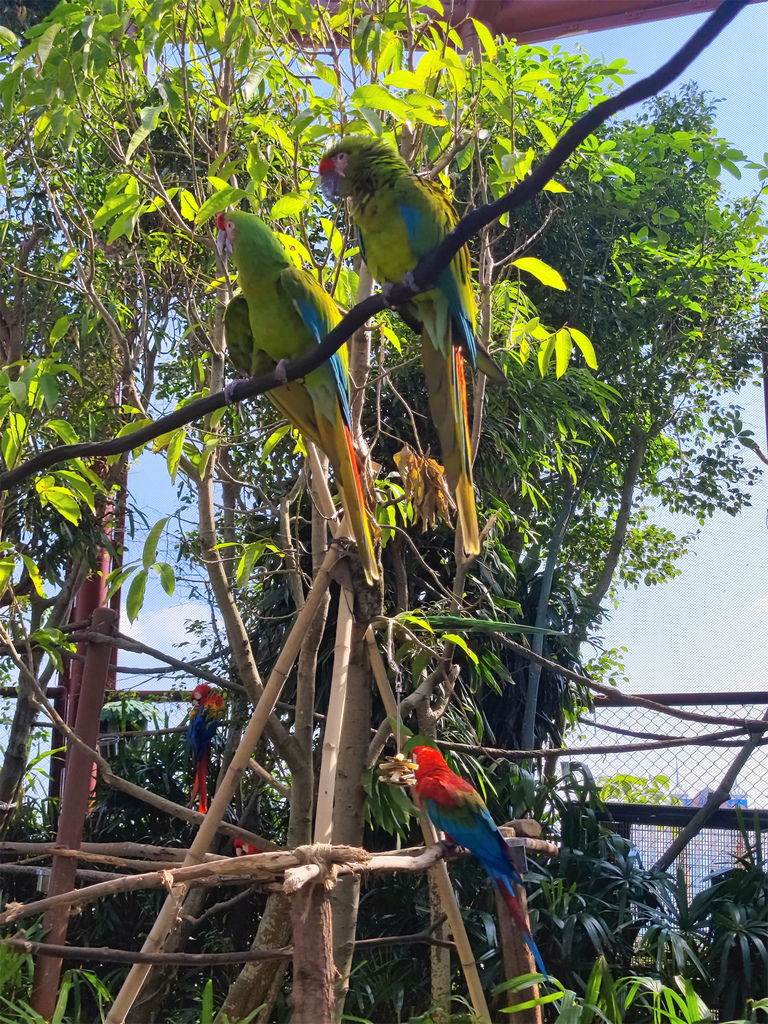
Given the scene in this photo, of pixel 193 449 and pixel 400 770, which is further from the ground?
pixel 193 449

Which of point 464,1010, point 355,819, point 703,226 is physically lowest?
point 464,1010

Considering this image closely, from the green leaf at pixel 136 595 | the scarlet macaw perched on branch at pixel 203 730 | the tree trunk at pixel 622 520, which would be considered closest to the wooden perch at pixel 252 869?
the green leaf at pixel 136 595

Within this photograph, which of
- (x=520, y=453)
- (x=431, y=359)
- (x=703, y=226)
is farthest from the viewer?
(x=703, y=226)

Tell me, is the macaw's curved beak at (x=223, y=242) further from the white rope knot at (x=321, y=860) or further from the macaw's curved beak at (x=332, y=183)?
the white rope knot at (x=321, y=860)

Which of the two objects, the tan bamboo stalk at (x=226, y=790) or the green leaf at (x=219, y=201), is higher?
the green leaf at (x=219, y=201)

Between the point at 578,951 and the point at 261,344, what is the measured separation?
178 centimetres

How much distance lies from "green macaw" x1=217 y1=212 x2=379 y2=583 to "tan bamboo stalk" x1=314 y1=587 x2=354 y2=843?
22 cm

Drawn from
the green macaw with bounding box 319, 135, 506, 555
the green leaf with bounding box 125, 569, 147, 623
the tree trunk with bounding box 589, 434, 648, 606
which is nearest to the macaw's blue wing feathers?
the green macaw with bounding box 319, 135, 506, 555

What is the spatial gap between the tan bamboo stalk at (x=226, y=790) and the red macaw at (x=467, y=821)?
43cm

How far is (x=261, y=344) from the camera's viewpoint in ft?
4.32

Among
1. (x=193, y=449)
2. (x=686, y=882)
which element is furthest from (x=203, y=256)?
(x=686, y=882)

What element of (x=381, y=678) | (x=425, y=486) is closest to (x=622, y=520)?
(x=425, y=486)

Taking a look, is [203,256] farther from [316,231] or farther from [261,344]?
[261,344]

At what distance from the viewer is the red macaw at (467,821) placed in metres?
1.38
